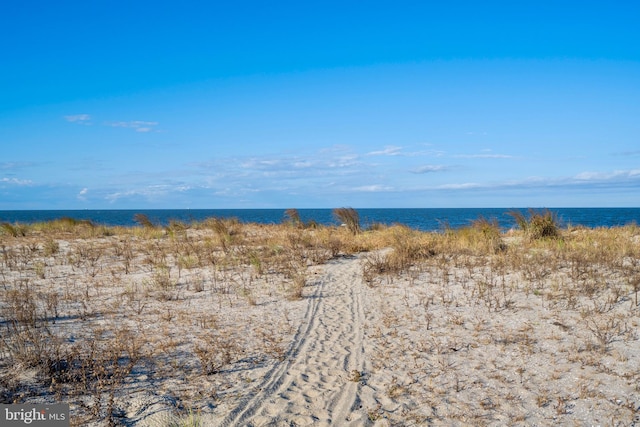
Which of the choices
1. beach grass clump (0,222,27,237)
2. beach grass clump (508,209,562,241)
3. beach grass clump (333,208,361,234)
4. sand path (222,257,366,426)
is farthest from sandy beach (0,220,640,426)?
beach grass clump (333,208,361,234)

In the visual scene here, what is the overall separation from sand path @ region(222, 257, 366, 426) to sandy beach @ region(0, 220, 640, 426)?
0.08 ft

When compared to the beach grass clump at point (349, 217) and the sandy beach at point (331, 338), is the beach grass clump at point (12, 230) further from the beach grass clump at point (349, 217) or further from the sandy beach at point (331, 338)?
the beach grass clump at point (349, 217)

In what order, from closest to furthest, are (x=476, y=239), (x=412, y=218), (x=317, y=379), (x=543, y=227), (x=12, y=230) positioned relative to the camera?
(x=317, y=379) → (x=476, y=239) → (x=543, y=227) → (x=12, y=230) → (x=412, y=218)

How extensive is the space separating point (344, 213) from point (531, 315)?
13136mm

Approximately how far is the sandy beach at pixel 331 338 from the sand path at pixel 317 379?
0.02 metres

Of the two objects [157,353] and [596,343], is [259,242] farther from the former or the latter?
[596,343]

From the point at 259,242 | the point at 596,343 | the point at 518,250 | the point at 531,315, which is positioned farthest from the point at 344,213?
the point at 596,343

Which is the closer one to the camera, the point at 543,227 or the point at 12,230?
the point at 543,227

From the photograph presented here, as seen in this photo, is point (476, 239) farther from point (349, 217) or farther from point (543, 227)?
point (349, 217)

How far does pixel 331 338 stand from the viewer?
6.64 meters

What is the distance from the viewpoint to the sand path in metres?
4.25

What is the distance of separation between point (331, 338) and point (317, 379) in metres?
1.55

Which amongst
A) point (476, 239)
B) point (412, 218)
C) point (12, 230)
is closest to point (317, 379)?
point (476, 239)

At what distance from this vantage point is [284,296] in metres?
9.21
